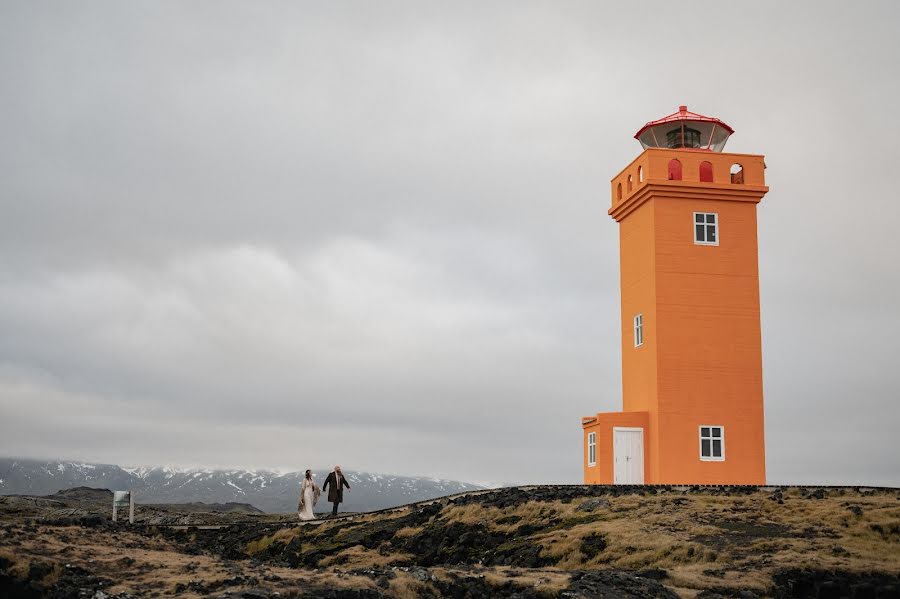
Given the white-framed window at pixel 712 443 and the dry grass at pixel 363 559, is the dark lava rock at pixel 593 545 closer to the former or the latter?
the dry grass at pixel 363 559

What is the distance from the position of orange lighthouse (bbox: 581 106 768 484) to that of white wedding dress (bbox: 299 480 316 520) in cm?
1072

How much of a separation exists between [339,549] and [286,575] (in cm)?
1011

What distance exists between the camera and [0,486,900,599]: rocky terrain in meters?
19.2

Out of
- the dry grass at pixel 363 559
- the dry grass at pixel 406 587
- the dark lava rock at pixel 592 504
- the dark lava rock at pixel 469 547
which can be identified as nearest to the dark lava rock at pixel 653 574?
the dark lava rock at pixel 469 547

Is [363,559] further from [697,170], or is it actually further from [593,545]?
[697,170]

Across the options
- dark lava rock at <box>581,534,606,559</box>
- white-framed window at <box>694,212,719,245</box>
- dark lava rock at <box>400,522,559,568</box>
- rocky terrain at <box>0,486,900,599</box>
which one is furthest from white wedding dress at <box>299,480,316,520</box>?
white-framed window at <box>694,212,719,245</box>

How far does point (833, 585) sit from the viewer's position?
2023cm

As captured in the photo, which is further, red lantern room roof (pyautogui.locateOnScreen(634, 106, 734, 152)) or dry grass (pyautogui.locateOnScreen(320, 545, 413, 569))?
red lantern room roof (pyautogui.locateOnScreen(634, 106, 734, 152))

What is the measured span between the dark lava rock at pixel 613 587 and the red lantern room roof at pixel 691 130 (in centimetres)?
2533

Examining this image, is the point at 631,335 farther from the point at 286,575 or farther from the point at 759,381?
the point at 286,575

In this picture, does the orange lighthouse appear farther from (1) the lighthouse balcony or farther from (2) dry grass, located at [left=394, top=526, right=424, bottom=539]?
(2) dry grass, located at [left=394, top=526, right=424, bottom=539]

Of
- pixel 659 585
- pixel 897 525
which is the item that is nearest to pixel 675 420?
pixel 897 525

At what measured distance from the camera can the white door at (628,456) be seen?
124 feet

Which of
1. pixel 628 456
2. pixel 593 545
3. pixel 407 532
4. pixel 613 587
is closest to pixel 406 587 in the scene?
pixel 613 587
